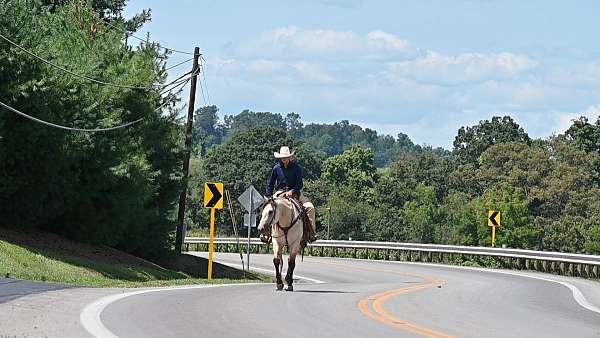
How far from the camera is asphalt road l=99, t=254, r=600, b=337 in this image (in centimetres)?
1272

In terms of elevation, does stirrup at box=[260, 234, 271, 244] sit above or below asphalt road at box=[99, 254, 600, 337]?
above

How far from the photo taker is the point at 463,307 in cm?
1795

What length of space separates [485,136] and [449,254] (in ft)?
285

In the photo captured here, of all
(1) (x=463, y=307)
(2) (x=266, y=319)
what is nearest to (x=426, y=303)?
(1) (x=463, y=307)

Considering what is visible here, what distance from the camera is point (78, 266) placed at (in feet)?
92.5

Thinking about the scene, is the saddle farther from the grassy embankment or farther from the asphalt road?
the grassy embankment

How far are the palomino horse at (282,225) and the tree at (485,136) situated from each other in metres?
115

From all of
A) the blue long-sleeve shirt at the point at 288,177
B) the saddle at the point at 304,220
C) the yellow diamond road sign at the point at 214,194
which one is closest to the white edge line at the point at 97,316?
the saddle at the point at 304,220

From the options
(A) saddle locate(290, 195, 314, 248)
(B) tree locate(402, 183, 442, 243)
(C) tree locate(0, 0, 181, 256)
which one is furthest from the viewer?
(B) tree locate(402, 183, 442, 243)

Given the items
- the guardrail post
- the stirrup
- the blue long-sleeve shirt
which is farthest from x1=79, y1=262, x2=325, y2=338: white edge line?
the guardrail post

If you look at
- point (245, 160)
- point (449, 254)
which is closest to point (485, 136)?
point (245, 160)

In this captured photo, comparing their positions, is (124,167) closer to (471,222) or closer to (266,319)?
(266,319)

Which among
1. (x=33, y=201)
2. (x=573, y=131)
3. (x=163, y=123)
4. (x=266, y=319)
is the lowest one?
(x=266, y=319)

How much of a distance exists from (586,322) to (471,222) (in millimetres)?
84235
